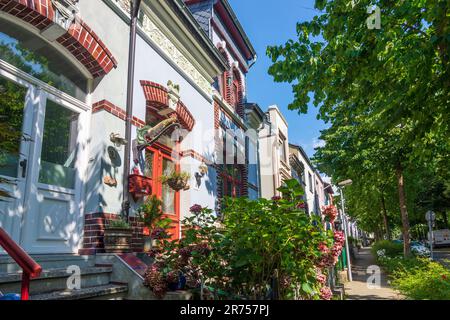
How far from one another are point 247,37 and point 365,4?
7978 mm

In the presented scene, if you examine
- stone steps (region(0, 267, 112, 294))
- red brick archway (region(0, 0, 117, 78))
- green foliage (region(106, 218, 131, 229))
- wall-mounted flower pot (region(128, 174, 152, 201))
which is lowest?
stone steps (region(0, 267, 112, 294))

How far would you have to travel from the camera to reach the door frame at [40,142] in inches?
159

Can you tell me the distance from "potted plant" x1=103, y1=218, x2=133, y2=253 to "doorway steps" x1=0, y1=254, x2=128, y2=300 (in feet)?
0.84

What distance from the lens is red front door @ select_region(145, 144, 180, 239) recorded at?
6.57m

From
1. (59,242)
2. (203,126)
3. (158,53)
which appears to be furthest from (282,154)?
(59,242)

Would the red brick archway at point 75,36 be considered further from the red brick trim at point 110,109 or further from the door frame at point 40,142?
the red brick trim at point 110,109

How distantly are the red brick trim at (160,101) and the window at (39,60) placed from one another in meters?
1.21

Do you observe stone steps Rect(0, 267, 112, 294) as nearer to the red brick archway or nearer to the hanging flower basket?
the red brick archway

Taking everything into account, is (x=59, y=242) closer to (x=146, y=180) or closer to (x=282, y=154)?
(x=146, y=180)

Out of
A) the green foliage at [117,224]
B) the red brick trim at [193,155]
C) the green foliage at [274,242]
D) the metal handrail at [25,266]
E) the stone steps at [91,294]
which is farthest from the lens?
the red brick trim at [193,155]

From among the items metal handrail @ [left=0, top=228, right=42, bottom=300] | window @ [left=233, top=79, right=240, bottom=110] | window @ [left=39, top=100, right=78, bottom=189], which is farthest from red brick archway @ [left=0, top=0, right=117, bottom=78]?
window @ [left=233, top=79, right=240, bottom=110]

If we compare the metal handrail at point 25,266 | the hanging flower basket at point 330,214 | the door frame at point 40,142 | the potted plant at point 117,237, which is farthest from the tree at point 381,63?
the metal handrail at point 25,266

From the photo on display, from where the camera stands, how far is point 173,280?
3.85 meters

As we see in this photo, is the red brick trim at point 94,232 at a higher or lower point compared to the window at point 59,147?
lower
